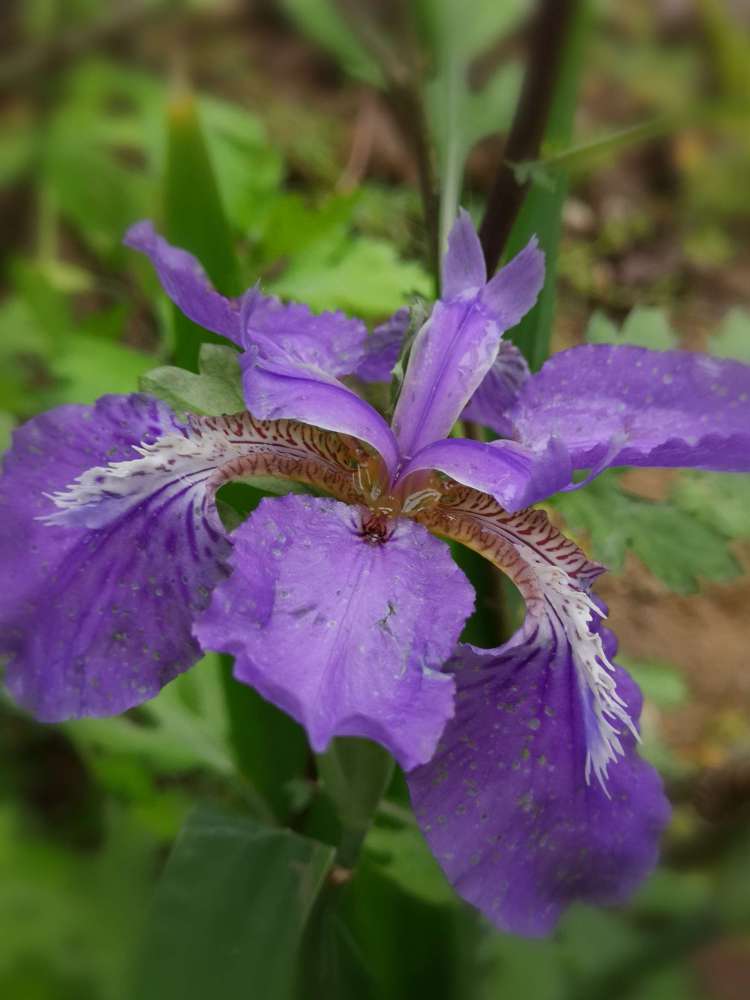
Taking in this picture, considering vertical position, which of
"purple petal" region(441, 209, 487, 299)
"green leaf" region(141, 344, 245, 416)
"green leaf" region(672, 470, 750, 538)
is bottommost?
"green leaf" region(672, 470, 750, 538)

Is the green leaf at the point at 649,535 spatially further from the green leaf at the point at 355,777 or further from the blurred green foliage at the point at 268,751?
the green leaf at the point at 355,777

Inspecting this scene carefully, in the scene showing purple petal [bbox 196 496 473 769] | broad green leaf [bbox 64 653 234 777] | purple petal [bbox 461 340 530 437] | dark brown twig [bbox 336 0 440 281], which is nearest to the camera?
purple petal [bbox 196 496 473 769]

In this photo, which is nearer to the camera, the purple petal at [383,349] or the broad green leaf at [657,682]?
the purple petal at [383,349]

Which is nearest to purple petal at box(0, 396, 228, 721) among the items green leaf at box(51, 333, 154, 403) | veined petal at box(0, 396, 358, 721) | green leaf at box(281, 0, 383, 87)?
veined petal at box(0, 396, 358, 721)

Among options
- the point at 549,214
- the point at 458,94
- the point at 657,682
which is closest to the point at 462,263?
the point at 549,214

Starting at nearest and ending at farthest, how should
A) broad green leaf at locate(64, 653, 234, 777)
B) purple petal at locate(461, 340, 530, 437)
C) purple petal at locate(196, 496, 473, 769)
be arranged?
purple petal at locate(196, 496, 473, 769) < purple petal at locate(461, 340, 530, 437) < broad green leaf at locate(64, 653, 234, 777)

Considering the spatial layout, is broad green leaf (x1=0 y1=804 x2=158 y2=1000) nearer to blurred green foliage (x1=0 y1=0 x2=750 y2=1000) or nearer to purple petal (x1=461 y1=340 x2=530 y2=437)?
blurred green foliage (x1=0 y1=0 x2=750 y2=1000)

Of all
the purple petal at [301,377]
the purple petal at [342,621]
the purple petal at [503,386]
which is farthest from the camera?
the purple petal at [503,386]

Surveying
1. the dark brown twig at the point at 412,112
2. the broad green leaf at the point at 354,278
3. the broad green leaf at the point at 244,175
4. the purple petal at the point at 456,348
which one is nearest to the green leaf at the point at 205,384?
the purple petal at the point at 456,348
